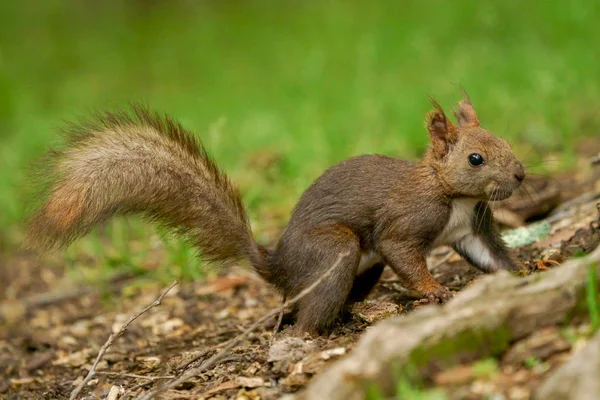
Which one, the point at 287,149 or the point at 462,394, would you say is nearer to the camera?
the point at 462,394

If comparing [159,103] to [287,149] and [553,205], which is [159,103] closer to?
[287,149]

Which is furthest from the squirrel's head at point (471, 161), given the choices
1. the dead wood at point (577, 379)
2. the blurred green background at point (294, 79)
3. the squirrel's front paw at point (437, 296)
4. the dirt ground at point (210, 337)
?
the dead wood at point (577, 379)

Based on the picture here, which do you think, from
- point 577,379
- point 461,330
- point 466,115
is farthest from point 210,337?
point 577,379

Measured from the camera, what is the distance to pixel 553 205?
15.6 feet

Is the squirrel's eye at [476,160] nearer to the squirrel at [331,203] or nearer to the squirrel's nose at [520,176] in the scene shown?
the squirrel at [331,203]

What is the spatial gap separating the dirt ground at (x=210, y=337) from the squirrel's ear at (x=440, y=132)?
647 mm

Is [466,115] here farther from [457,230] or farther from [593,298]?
[593,298]

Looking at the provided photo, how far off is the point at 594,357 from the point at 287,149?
5.50 meters

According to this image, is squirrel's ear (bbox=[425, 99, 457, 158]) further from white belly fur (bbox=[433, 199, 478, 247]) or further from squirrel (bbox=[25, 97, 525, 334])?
white belly fur (bbox=[433, 199, 478, 247])

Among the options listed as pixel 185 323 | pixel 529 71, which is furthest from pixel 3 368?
pixel 529 71

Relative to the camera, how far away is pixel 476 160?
382 cm

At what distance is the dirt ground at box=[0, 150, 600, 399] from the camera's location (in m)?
2.45

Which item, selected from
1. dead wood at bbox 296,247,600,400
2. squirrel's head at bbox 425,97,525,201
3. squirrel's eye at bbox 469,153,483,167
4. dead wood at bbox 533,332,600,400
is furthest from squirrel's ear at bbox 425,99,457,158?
dead wood at bbox 533,332,600,400

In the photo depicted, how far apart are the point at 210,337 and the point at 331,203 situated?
1.09 metres
